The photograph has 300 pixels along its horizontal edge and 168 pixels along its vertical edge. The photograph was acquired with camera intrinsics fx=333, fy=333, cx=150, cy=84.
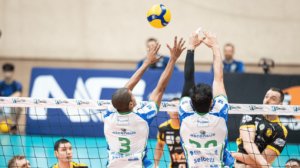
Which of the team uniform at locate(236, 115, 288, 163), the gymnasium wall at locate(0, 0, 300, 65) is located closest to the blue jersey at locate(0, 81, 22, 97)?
the gymnasium wall at locate(0, 0, 300, 65)

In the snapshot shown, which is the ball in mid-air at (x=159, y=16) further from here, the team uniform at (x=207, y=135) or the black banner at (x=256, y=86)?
the black banner at (x=256, y=86)

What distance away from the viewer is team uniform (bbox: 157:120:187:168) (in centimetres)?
581

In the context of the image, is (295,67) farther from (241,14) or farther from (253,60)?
(241,14)

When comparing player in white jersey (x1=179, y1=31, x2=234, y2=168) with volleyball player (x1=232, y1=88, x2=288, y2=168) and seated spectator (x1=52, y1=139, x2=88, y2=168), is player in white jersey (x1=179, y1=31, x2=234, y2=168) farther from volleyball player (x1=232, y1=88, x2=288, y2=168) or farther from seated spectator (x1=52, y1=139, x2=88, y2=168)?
seated spectator (x1=52, y1=139, x2=88, y2=168)

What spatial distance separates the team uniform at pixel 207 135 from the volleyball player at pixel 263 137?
1.56m

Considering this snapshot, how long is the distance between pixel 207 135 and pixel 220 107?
356 millimetres

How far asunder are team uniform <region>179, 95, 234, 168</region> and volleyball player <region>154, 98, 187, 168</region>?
196cm

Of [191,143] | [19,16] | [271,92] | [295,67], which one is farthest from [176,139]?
[19,16]

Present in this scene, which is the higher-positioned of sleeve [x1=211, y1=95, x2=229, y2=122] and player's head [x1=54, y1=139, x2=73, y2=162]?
sleeve [x1=211, y1=95, x2=229, y2=122]

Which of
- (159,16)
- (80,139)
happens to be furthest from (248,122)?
(80,139)

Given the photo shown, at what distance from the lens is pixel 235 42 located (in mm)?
14172

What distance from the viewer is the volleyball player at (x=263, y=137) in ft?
17.4

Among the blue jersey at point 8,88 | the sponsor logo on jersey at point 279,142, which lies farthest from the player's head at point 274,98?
the blue jersey at point 8,88

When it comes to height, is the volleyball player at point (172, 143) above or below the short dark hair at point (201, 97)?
below
